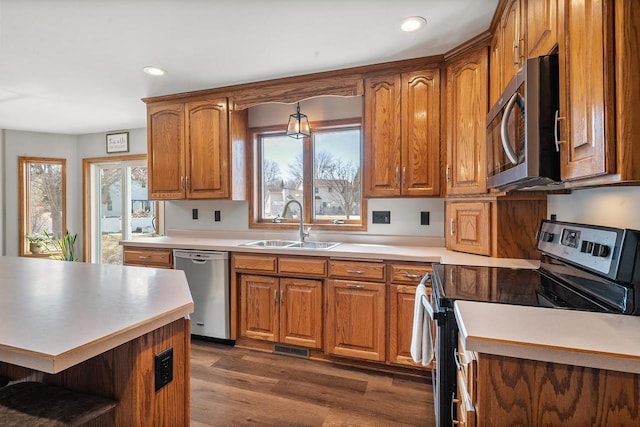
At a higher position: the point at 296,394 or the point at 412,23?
the point at 412,23

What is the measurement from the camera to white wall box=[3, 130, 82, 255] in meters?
4.42

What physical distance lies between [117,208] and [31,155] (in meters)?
1.40

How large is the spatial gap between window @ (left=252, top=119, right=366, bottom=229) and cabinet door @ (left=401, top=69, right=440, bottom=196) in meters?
0.57

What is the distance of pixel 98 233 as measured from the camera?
474 centimetres

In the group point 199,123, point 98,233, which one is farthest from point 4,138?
point 199,123

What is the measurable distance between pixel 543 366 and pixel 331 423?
1354 millimetres

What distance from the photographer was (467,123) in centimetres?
215

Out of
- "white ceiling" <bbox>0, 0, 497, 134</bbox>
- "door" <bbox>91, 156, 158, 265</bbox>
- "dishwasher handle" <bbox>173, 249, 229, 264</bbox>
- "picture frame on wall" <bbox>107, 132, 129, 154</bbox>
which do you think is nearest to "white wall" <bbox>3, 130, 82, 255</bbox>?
"door" <bbox>91, 156, 158, 265</bbox>

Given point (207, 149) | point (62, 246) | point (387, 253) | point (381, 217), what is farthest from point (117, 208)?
point (387, 253)

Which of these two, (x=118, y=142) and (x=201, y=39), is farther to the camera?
(x=118, y=142)

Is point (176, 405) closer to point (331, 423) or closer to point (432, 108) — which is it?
point (331, 423)

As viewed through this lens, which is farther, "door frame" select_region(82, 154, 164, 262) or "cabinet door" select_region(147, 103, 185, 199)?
"door frame" select_region(82, 154, 164, 262)

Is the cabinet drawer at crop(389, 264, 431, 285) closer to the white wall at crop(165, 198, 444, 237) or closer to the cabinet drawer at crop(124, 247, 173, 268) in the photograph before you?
the white wall at crop(165, 198, 444, 237)

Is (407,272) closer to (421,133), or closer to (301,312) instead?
(301,312)
